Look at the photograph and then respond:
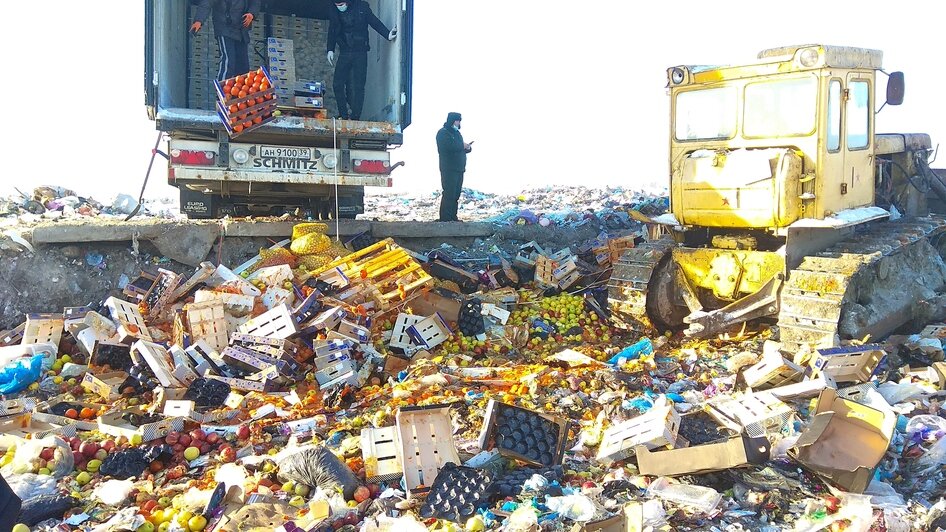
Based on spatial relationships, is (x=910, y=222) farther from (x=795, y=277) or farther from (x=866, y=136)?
(x=795, y=277)

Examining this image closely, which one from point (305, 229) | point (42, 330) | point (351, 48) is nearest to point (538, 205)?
point (351, 48)

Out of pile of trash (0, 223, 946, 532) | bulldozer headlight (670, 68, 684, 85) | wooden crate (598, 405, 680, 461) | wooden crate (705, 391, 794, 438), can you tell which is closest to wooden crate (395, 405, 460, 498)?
pile of trash (0, 223, 946, 532)

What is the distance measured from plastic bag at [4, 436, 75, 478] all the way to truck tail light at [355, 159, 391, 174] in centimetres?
449

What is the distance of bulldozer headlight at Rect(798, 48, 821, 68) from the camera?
6152 millimetres

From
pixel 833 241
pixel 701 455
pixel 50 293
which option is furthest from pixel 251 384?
pixel 833 241

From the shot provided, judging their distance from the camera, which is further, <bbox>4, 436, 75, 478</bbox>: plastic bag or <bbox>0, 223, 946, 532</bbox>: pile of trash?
<bbox>4, 436, 75, 478</bbox>: plastic bag

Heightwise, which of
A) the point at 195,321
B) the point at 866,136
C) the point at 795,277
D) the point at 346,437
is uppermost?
the point at 866,136

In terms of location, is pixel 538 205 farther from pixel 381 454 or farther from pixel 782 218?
pixel 381 454

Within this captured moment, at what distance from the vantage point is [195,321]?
6.62 meters

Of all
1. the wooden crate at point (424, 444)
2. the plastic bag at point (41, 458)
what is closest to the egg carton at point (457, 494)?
the wooden crate at point (424, 444)

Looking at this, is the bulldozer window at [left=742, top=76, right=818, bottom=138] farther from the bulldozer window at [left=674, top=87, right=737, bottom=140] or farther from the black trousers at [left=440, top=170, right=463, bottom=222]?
the black trousers at [left=440, top=170, right=463, bottom=222]

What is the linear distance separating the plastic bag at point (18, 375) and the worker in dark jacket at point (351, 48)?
15.2 ft

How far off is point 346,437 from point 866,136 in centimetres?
526

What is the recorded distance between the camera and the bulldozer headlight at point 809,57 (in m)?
6.15
